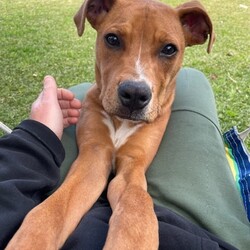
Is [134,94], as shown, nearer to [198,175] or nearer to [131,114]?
[131,114]

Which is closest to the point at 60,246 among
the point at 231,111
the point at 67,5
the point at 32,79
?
the point at 231,111

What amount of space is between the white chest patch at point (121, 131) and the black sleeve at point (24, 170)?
2.47 ft

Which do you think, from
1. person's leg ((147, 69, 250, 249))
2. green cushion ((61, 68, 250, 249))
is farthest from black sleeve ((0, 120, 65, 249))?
person's leg ((147, 69, 250, 249))

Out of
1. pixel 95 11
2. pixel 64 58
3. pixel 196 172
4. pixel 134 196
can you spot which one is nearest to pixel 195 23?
pixel 95 11

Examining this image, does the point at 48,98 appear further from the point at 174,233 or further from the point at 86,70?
the point at 86,70

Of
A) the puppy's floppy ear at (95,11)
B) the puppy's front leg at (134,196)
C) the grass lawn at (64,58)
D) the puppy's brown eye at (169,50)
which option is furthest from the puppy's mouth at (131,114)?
the grass lawn at (64,58)

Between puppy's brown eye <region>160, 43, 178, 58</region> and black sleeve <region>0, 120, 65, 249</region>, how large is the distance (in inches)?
45.0

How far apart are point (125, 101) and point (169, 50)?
0.64 m

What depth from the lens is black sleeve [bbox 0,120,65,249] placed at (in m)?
2.08

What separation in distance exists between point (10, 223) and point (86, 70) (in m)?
4.91

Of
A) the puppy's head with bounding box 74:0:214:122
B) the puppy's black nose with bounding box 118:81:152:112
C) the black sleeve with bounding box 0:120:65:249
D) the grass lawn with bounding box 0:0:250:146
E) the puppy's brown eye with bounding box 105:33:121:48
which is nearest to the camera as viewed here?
the black sleeve with bounding box 0:120:65:249

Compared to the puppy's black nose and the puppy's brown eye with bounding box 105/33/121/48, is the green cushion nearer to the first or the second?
the puppy's black nose

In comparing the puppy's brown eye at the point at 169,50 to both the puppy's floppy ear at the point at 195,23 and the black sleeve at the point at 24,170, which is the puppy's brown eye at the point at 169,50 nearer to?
the puppy's floppy ear at the point at 195,23

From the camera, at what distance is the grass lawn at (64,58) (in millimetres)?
5770
